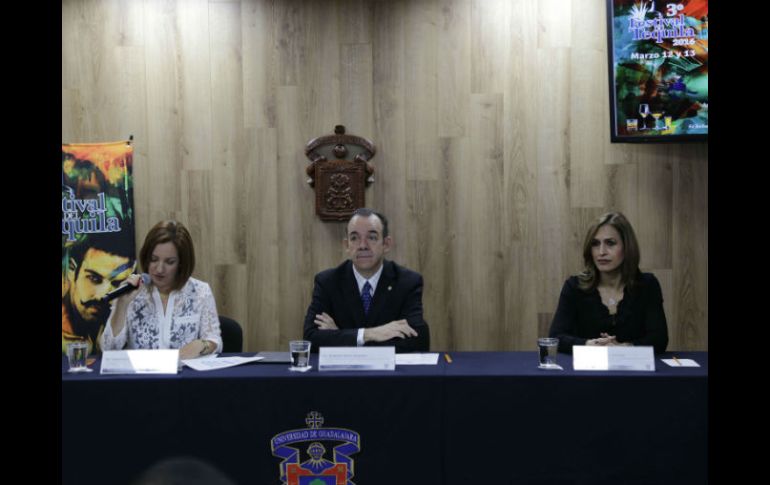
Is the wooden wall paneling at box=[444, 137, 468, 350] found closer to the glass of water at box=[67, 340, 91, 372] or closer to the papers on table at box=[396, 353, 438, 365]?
the papers on table at box=[396, 353, 438, 365]

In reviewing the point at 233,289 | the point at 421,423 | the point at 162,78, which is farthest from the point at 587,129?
the point at 162,78

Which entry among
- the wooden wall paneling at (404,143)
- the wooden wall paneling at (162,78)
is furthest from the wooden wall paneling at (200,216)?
the wooden wall paneling at (162,78)

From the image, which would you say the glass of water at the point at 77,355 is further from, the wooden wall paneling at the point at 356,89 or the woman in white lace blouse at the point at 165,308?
the wooden wall paneling at the point at 356,89

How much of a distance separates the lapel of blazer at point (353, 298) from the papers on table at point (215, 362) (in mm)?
588

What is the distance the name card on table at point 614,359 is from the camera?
246cm

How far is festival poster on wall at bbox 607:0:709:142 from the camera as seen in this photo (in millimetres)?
3883

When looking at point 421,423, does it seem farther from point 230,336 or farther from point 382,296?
point 230,336

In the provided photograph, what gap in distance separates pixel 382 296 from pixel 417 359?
0.64 m

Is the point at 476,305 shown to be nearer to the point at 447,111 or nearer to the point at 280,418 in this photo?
the point at 447,111

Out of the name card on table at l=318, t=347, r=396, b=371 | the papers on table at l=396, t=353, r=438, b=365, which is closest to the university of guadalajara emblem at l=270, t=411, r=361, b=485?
the name card on table at l=318, t=347, r=396, b=371

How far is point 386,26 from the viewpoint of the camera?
14.1 feet

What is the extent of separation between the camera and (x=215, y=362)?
2.71 m

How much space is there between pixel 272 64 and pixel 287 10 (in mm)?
340
